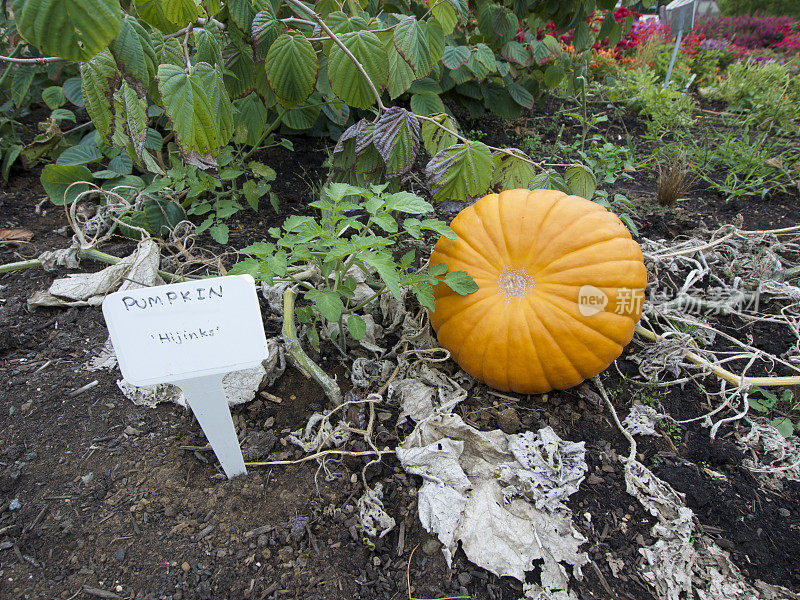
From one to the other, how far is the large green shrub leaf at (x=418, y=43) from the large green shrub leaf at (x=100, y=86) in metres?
0.89

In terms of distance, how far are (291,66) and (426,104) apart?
1216 millimetres

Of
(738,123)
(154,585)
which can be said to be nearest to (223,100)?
(154,585)

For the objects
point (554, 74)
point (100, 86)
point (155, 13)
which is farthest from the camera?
point (554, 74)

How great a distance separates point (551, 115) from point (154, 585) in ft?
12.6

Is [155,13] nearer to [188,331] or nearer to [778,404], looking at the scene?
[188,331]

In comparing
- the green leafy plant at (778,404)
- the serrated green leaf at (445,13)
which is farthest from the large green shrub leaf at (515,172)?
the green leafy plant at (778,404)

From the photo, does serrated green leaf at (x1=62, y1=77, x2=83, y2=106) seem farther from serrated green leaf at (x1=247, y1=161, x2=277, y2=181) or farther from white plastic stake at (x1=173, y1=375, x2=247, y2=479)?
white plastic stake at (x1=173, y1=375, x2=247, y2=479)

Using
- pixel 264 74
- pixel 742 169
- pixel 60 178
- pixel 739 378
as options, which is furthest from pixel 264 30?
pixel 742 169

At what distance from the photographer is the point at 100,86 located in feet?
4.26

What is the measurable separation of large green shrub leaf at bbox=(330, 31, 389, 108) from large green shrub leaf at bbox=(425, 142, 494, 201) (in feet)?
1.05

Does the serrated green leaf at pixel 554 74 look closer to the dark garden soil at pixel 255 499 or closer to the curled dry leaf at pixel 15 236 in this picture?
the dark garden soil at pixel 255 499

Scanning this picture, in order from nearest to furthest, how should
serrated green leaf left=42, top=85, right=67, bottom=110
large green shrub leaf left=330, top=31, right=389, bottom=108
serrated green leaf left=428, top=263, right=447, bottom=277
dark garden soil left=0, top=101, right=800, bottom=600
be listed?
dark garden soil left=0, top=101, right=800, bottom=600 < serrated green leaf left=428, top=263, right=447, bottom=277 < large green shrub leaf left=330, top=31, right=389, bottom=108 < serrated green leaf left=42, top=85, right=67, bottom=110

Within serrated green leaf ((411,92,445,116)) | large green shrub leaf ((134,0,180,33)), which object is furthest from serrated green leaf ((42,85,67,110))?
serrated green leaf ((411,92,445,116))

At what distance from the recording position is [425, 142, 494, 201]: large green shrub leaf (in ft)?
5.84
